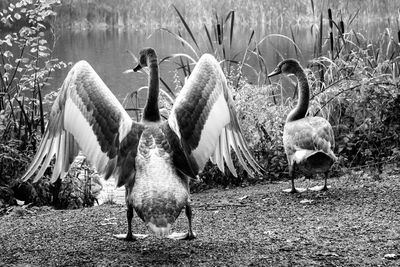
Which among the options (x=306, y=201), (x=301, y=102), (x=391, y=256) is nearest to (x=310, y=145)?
(x=306, y=201)

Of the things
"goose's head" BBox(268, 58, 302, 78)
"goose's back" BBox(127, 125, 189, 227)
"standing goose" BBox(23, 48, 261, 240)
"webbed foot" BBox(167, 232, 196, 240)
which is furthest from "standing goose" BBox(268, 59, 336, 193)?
"goose's back" BBox(127, 125, 189, 227)

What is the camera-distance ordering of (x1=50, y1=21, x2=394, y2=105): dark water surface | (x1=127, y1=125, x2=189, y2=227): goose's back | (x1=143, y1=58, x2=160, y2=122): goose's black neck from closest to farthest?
(x1=127, y1=125, x2=189, y2=227): goose's back < (x1=143, y1=58, x2=160, y2=122): goose's black neck < (x1=50, y1=21, x2=394, y2=105): dark water surface

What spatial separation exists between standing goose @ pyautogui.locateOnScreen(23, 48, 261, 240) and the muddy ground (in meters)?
0.36

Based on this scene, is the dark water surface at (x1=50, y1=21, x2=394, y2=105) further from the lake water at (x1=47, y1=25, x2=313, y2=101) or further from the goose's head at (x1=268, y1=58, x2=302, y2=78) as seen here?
the goose's head at (x1=268, y1=58, x2=302, y2=78)

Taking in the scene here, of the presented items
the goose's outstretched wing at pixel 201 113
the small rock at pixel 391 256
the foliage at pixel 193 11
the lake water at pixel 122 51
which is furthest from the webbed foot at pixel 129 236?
the foliage at pixel 193 11

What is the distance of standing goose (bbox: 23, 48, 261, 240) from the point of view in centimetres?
535

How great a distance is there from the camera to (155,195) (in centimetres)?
525

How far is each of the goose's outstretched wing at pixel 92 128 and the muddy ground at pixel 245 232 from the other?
2.09 ft

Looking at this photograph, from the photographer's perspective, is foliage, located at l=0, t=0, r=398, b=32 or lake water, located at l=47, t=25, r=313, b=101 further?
foliage, located at l=0, t=0, r=398, b=32

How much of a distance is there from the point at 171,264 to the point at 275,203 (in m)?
2.60

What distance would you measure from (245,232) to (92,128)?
1.64 m

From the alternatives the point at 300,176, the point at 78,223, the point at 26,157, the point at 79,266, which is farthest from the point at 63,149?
the point at 300,176

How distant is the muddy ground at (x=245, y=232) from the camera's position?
17.6ft

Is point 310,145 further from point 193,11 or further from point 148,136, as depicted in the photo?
point 193,11
